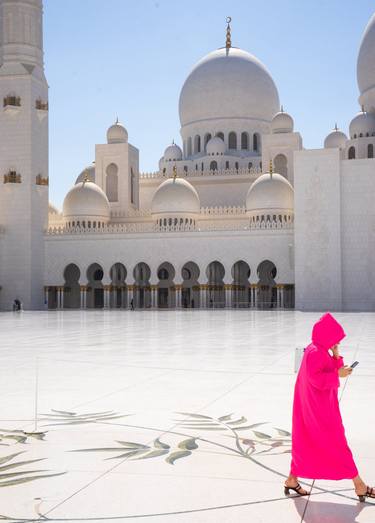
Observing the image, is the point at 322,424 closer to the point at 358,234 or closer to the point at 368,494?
the point at 368,494

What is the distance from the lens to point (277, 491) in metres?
3.39

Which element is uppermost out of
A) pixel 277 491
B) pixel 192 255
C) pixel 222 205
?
pixel 222 205

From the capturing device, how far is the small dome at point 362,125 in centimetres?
2961

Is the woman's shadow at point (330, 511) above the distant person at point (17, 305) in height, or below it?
below

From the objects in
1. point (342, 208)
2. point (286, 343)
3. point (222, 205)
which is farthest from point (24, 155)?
point (286, 343)

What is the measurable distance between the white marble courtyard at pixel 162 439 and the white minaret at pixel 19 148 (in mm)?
19092

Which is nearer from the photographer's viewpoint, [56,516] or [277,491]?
[56,516]

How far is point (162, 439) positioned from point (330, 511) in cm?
148

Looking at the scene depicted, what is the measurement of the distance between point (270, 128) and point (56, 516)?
31.4 metres

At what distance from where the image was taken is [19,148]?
27609 millimetres

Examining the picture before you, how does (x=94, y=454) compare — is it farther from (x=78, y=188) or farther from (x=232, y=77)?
(x=232, y=77)

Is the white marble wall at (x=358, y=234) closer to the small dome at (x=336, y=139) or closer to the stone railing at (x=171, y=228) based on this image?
the stone railing at (x=171, y=228)

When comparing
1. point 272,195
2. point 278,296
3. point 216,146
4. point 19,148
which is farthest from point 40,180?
point 278,296

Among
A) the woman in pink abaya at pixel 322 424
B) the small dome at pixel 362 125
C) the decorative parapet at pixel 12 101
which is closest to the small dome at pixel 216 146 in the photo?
the small dome at pixel 362 125
